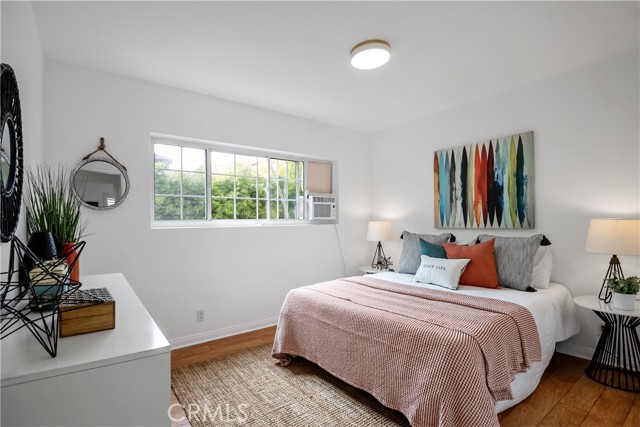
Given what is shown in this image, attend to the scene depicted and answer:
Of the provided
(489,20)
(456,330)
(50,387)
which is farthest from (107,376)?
(489,20)

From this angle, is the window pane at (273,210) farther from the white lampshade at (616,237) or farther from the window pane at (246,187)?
the white lampshade at (616,237)

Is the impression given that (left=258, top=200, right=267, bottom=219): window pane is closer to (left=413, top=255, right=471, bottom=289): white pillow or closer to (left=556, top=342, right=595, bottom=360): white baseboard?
(left=413, top=255, right=471, bottom=289): white pillow

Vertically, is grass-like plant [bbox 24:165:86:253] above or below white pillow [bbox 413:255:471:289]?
above

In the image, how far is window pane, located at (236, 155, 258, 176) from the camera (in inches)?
143

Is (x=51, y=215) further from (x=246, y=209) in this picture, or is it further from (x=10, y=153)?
(x=246, y=209)

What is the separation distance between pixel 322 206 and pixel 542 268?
238cm

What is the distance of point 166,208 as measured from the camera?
3.13m

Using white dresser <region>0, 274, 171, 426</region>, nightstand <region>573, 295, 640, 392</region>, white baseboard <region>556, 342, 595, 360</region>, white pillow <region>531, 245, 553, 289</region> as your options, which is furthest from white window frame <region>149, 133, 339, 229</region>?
nightstand <region>573, 295, 640, 392</region>

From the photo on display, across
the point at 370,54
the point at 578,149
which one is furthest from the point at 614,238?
the point at 370,54

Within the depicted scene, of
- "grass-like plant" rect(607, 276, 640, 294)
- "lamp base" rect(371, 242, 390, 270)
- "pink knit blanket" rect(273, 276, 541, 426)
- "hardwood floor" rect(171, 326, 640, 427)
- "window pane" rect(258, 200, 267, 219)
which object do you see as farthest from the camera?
"lamp base" rect(371, 242, 390, 270)

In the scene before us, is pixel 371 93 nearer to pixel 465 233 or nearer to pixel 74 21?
pixel 465 233

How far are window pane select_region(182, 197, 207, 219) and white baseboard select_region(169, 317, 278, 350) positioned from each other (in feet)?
3.79

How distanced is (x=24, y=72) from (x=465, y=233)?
3.79 metres

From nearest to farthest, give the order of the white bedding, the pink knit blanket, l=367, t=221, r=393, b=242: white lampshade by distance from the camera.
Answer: the pink knit blanket
the white bedding
l=367, t=221, r=393, b=242: white lampshade
